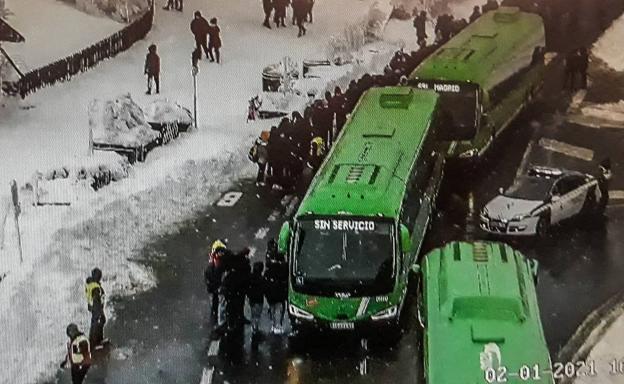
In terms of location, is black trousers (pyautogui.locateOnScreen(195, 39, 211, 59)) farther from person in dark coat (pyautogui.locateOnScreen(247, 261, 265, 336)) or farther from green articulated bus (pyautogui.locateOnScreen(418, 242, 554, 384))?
green articulated bus (pyautogui.locateOnScreen(418, 242, 554, 384))

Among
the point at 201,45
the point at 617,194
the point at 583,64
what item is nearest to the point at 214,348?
the point at 201,45

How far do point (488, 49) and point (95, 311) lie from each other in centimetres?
367

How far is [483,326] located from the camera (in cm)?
640

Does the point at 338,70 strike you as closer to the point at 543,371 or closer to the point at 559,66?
the point at 559,66

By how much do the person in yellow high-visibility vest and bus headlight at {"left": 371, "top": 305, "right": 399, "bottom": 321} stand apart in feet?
5.52

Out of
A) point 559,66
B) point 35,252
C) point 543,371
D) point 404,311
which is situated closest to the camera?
point 543,371

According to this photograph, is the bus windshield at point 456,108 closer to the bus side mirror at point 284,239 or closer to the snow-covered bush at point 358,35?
the snow-covered bush at point 358,35

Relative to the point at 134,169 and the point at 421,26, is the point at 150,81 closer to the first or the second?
the point at 134,169

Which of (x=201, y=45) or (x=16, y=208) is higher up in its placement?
(x=201, y=45)

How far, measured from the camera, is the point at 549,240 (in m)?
7.73

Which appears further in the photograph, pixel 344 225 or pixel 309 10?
pixel 309 10

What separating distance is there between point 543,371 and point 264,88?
8.43 feet

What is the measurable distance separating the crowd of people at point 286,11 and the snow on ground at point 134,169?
50mm

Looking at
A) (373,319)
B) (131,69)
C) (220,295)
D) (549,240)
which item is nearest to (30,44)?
(131,69)
